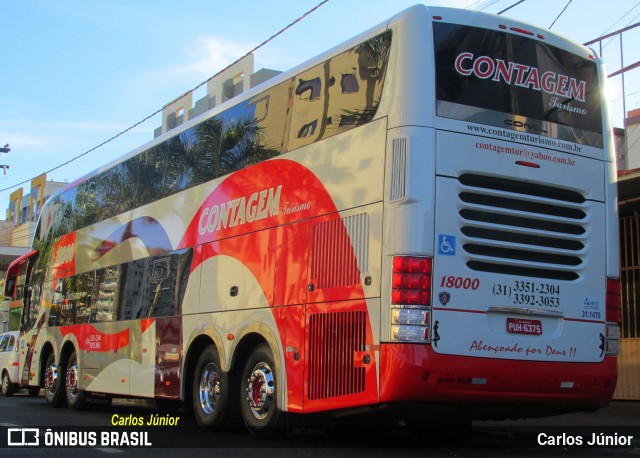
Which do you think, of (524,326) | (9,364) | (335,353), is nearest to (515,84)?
(524,326)

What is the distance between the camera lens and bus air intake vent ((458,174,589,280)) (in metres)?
8.17

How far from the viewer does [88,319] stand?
15.4 m

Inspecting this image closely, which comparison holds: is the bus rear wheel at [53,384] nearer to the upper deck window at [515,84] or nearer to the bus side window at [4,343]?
the bus side window at [4,343]

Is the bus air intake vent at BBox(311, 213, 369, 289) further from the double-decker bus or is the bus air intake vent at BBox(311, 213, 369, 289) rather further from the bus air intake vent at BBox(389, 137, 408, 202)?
the bus air intake vent at BBox(389, 137, 408, 202)

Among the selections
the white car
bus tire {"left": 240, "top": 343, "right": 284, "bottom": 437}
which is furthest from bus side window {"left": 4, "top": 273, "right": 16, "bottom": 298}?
bus tire {"left": 240, "top": 343, "right": 284, "bottom": 437}

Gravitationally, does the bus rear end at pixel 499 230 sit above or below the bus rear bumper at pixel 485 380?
above

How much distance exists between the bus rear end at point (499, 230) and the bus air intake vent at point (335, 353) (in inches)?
16.8

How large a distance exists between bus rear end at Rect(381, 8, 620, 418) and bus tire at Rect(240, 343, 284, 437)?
215cm

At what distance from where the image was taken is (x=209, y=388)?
11.0 m

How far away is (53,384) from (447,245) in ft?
37.5

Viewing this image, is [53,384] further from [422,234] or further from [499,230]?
[499,230]

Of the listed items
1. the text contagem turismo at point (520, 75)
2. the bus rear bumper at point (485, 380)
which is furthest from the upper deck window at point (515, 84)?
the bus rear bumper at point (485, 380)

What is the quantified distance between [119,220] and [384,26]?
7.63 m

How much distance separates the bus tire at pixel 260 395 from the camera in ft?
30.9
